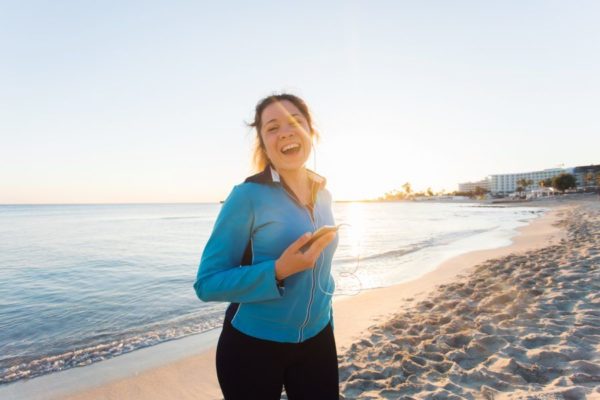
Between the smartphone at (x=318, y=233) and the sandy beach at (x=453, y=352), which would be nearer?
the smartphone at (x=318, y=233)

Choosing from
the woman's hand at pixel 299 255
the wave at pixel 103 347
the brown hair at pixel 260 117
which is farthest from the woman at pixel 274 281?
the wave at pixel 103 347

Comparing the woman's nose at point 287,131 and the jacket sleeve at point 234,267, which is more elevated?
the woman's nose at point 287,131

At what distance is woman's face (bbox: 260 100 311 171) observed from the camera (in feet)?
6.46

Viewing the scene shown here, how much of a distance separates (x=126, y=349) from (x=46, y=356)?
1274mm

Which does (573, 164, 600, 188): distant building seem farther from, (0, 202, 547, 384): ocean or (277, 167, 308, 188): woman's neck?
(277, 167, 308, 188): woman's neck

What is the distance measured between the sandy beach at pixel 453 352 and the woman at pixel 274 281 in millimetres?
2233

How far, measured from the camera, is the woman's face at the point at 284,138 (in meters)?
1.97

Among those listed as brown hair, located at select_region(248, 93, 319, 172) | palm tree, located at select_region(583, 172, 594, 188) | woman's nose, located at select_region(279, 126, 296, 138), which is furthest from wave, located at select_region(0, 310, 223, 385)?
palm tree, located at select_region(583, 172, 594, 188)

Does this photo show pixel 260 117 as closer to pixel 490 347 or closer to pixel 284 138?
pixel 284 138

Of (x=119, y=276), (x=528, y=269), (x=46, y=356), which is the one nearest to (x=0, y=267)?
(x=119, y=276)

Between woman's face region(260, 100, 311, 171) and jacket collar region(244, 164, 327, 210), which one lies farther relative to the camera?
woman's face region(260, 100, 311, 171)

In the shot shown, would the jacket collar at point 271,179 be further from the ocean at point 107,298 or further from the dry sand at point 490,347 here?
the dry sand at point 490,347

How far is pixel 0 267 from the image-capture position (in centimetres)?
1509

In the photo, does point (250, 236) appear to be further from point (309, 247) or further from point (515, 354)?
point (515, 354)
